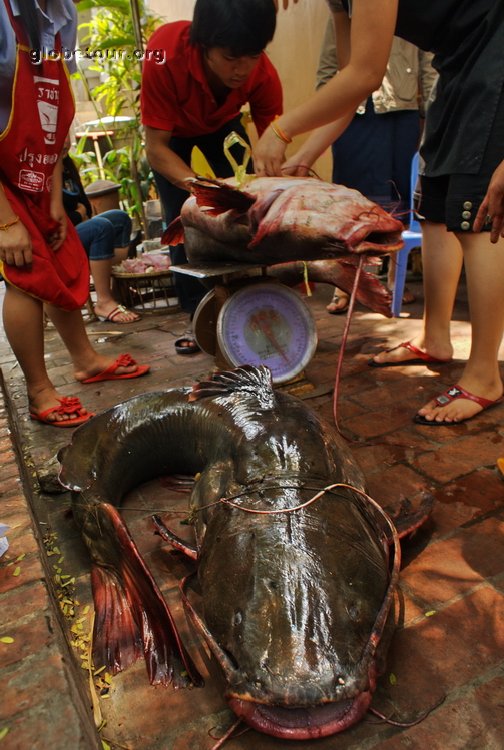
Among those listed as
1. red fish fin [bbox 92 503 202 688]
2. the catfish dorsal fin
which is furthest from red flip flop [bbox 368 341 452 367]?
red fish fin [bbox 92 503 202 688]

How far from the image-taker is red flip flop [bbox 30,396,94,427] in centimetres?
295

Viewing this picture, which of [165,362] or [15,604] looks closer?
[15,604]

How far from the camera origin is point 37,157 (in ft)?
9.20

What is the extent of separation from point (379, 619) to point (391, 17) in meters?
2.18

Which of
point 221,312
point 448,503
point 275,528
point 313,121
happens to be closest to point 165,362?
point 221,312

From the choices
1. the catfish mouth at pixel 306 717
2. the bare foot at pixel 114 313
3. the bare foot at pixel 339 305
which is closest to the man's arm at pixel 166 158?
the bare foot at pixel 339 305

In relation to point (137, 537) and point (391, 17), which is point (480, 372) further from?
point (137, 537)

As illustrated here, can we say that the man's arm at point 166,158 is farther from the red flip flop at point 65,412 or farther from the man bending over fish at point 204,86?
the red flip flop at point 65,412

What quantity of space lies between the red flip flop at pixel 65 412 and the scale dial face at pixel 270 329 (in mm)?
862

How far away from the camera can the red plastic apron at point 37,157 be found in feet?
8.68

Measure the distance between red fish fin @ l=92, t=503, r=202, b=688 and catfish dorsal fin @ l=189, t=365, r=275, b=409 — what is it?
0.68 m

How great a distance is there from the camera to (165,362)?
3918 millimetres

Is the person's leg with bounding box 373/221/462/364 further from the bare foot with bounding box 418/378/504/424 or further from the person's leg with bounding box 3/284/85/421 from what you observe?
the person's leg with bounding box 3/284/85/421

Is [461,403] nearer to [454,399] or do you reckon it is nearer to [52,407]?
[454,399]
